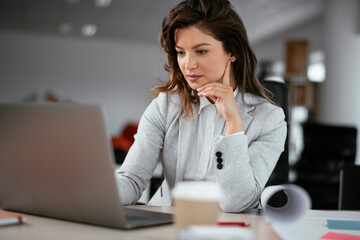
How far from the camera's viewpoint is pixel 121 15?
325 inches

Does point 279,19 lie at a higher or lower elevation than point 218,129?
higher

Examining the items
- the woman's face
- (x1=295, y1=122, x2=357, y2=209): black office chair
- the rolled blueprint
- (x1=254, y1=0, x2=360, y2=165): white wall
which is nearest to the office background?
(x1=254, y1=0, x2=360, y2=165): white wall

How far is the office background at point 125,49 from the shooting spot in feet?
18.6

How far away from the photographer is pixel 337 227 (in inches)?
39.0

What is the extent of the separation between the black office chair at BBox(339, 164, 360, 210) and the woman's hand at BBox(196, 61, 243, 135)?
21.0 inches

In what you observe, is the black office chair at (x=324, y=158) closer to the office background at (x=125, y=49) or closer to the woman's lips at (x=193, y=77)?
the office background at (x=125, y=49)

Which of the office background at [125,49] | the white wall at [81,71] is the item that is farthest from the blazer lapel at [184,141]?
the white wall at [81,71]

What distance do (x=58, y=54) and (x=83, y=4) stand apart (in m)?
3.43

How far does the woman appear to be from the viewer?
4.40ft

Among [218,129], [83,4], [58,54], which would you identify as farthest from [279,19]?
[218,129]

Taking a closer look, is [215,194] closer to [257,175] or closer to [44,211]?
[44,211]

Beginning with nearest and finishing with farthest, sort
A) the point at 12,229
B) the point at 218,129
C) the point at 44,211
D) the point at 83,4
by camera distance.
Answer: the point at 12,229
the point at 44,211
the point at 218,129
the point at 83,4

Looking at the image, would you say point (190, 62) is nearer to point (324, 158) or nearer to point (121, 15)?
point (324, 158)

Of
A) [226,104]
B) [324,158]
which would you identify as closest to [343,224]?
[226,104]
